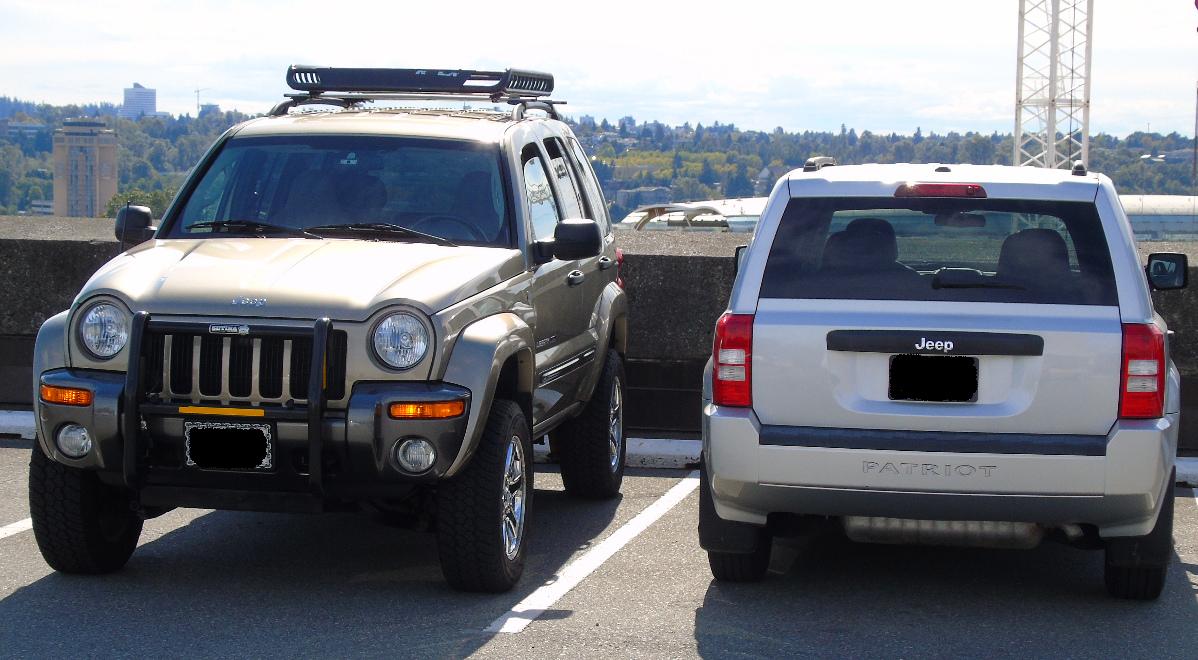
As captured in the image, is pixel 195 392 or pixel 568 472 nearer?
pixel 195 392

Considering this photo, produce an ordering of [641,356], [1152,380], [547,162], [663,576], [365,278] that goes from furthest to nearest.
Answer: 1. [641,356]
2. [547,162]
3. [663,576]
4. [365,278]
5. [1152,380]

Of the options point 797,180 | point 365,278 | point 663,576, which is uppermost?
point 797,180

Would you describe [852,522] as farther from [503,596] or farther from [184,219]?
[184,219]

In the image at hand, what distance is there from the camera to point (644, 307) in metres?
10.1

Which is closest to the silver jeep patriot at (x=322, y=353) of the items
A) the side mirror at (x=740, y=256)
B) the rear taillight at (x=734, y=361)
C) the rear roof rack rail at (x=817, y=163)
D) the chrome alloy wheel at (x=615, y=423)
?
the side mirror at (x=740, y=256)

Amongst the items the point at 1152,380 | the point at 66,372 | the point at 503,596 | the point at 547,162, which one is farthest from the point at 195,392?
the point at 1152,380

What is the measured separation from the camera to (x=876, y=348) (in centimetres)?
569

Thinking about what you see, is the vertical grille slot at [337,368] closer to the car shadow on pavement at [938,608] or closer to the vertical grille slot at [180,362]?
the vertical grille slot at [180,362]

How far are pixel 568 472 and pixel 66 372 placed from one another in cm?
291

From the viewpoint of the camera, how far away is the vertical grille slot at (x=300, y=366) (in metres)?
5.71

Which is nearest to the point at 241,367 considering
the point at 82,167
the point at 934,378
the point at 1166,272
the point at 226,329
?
the point at 226,329

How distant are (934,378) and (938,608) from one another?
97 cm

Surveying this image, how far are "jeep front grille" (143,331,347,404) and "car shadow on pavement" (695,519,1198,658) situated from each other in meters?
1.60

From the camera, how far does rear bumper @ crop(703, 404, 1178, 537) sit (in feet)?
18.4
